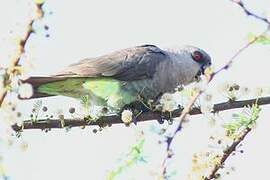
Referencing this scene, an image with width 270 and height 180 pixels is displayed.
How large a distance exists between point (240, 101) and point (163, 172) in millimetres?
1028

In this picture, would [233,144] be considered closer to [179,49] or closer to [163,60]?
[163,60]

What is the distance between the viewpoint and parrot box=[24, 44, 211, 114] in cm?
450

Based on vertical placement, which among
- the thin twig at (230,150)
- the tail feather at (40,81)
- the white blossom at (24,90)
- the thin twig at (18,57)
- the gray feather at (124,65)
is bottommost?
the thin twig at (230,150)

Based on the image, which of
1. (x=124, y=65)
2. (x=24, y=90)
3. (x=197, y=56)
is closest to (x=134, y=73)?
(x=124, y=65)

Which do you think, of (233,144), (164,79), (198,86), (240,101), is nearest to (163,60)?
(164,79)

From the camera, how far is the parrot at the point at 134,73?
450cm

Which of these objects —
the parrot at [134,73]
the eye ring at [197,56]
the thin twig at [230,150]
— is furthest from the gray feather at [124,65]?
the thin twig at [230,150]

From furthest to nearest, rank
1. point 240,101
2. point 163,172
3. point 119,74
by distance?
point 119,74, point 240,101, point 163,172

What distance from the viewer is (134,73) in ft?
17.5

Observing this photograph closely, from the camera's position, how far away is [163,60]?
578 centimetres

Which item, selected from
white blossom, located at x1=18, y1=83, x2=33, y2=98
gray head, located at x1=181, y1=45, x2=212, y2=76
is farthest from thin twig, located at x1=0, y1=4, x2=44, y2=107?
gray head, located at x1=181, y1=45, x2=212, y2=76

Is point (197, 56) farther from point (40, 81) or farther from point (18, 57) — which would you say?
point (18, 57)

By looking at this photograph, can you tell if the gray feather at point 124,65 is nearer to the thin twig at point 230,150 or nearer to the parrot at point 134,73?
the parrot at point 134,73

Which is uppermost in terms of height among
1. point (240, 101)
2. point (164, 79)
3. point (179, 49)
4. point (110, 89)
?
point (179, 49)
